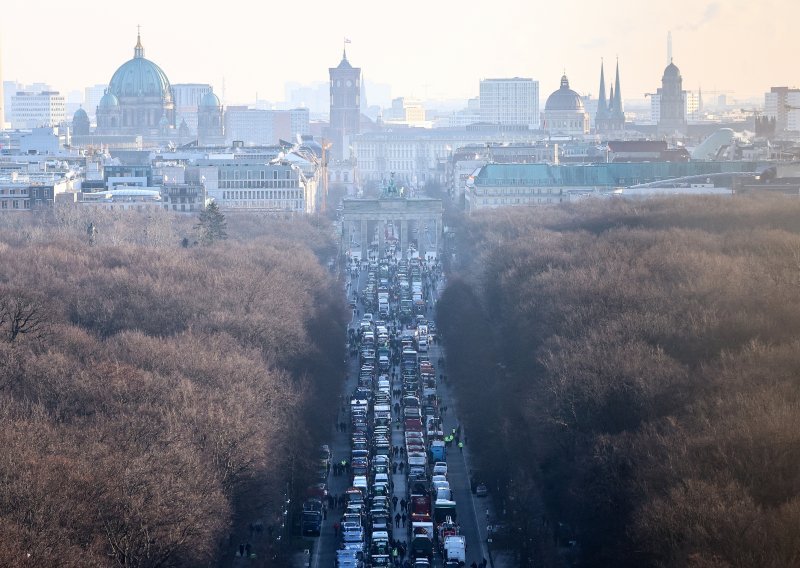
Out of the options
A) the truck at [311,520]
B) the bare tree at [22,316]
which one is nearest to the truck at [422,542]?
the truck at [311,520]

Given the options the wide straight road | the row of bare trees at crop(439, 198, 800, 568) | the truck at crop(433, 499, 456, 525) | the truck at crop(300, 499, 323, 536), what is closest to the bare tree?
the wide straight road

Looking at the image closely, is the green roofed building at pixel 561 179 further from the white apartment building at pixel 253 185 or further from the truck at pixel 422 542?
the truck at pixel 422 542

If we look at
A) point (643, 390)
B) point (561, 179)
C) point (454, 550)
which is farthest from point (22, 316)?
point (561, 179)

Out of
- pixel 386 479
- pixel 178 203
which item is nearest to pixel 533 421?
pixel 386 479

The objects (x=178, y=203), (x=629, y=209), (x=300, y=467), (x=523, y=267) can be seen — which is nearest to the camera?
(x=300, y=467)

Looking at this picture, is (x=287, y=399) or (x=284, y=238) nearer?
(x=287, y=399)

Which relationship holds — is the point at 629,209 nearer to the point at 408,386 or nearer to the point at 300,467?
the point at 408,386
